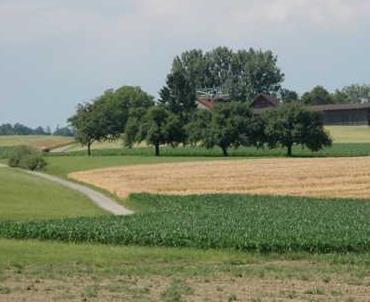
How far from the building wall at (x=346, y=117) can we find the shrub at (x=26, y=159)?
74978 millimetres

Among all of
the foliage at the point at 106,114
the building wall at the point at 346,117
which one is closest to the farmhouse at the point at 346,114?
the building wall at the point at 346,117

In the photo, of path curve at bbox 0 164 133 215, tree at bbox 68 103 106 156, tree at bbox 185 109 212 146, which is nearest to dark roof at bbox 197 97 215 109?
tree at bbox 68 103 106 156

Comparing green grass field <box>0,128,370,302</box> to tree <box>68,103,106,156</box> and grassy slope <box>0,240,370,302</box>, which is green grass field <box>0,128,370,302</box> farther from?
tree <box>68,103,106,156</box>

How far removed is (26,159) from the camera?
106625 mm

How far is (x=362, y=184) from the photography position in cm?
6128

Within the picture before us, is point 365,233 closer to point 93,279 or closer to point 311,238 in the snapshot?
point 311,238

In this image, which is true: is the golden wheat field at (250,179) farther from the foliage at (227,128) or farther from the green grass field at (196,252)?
the foliage at (227,128)

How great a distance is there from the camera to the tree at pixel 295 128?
349 feet

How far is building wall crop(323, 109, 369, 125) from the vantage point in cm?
16800

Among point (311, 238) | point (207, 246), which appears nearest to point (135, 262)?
point (207, 246)

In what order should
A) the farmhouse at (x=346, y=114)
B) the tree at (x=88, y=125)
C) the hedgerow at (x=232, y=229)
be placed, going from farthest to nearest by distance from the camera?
the farmhouse at (x=346, y=114)
the tree at (x=88, y=125)
the hedgerow at (x=232, y=229)

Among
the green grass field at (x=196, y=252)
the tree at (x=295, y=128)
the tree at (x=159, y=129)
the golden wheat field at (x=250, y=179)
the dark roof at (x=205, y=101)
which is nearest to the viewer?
the green grass field at (x=196, y=252)

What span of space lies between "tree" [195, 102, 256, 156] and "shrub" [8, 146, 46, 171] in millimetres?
21720

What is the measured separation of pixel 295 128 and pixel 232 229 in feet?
242
